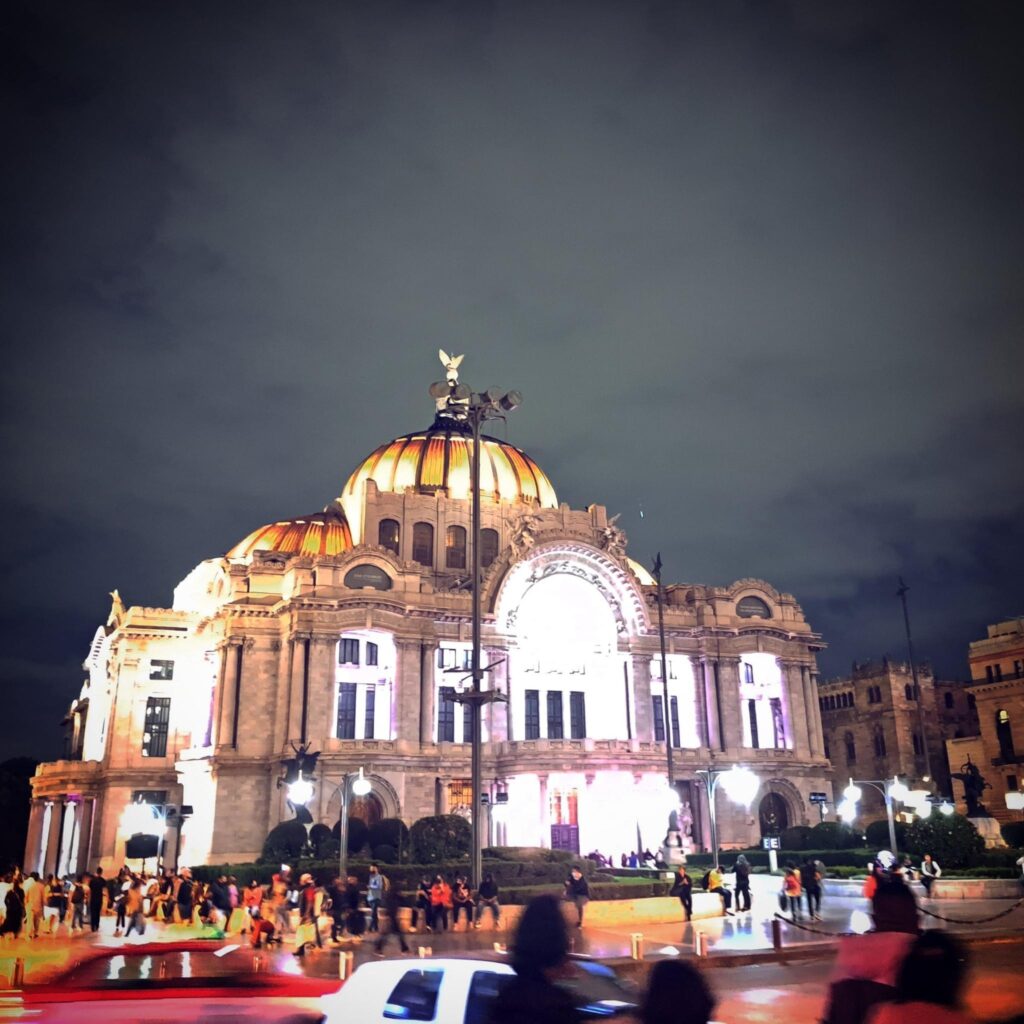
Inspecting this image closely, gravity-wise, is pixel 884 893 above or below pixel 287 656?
below

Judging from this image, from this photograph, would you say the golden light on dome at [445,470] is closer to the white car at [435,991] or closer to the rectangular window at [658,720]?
the rectangular window at [658,720]

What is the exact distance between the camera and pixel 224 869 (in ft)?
131

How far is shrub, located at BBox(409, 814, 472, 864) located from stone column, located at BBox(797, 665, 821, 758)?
31.1 m

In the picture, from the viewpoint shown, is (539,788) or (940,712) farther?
(940,712)

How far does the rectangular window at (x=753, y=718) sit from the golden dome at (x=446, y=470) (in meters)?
18.9

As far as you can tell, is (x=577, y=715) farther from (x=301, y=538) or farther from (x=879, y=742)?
(x=879, y=742)

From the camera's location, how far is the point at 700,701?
61625 millimetres

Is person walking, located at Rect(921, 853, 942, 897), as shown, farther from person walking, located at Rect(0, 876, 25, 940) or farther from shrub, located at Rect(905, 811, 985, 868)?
person walking, located at Rect(0, 876, 25, 940)

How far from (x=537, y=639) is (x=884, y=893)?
5158 centimetres

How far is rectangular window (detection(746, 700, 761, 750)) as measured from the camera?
63.1 m

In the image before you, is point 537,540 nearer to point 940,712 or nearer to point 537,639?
point 537,639

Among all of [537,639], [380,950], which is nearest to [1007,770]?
[537,639]

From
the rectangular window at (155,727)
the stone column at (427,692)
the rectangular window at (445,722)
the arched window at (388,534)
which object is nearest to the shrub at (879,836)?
the rectangular window at (445,722)

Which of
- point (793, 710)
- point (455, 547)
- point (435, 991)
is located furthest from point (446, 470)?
point (435, 991)
